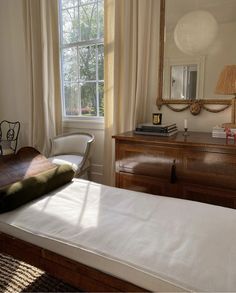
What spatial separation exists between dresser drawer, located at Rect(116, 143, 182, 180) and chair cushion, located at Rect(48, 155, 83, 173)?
551 mm

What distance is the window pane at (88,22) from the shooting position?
3061mm

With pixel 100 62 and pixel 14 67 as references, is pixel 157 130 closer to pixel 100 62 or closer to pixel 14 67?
pixel 100 62

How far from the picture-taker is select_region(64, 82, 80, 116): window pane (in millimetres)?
3349

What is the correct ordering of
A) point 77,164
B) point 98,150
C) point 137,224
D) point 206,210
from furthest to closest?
1. point 98,150
2. point 77,164
3. point 206,210
4. point 137,224

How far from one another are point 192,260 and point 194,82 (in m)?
1.80

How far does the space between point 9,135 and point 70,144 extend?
57.0 inches

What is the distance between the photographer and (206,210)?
55.4 inches

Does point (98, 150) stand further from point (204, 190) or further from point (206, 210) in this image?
point (206, 210)

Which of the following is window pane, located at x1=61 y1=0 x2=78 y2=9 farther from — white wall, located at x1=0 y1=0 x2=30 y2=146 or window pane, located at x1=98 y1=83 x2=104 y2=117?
window pane, located at x1=98 y1=83 x2=104 y2=117

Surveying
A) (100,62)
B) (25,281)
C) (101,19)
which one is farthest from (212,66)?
(25,281)

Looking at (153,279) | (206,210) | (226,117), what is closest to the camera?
(153,279)

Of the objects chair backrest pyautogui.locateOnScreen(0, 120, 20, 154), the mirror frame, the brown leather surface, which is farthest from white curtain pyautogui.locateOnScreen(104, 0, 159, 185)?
chair backrest pyautogui.locateOnScreen(0, 120, 20, 154)

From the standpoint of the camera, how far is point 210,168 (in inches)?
72.9

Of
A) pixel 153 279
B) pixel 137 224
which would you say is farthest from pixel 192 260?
pixel 137 224
